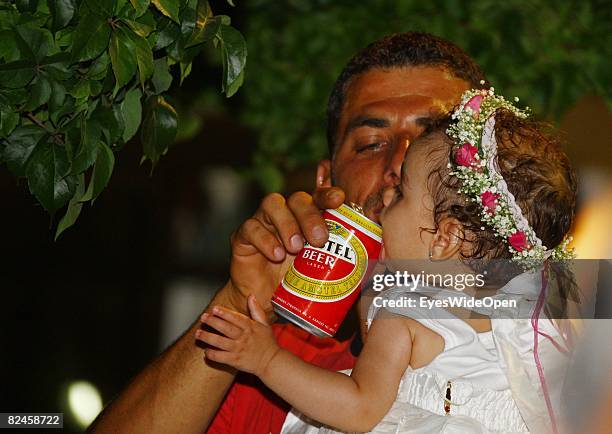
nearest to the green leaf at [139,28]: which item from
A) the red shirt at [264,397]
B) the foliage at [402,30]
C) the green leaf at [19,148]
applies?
the green leaf at [19,148]

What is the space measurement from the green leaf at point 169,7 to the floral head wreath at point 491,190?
574 millimetres

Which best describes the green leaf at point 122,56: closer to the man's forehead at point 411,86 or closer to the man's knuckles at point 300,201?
the man's knuckles at point 300,201

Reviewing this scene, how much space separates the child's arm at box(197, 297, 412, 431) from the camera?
1653mm

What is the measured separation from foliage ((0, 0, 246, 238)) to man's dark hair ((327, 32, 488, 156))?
893 mm

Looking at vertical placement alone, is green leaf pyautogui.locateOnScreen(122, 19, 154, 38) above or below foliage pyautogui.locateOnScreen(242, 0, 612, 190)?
below

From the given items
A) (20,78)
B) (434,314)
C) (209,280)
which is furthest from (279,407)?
(209,280)

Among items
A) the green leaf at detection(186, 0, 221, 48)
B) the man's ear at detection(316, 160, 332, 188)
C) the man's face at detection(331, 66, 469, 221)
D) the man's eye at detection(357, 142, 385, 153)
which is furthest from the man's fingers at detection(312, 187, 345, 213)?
the man's ear at detection(316, 160, 332, 188)

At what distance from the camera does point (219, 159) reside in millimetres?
6734

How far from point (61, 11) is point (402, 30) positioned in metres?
2.27

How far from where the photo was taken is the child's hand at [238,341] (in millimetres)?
1634

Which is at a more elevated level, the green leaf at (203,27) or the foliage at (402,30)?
the foliage at (402,30)

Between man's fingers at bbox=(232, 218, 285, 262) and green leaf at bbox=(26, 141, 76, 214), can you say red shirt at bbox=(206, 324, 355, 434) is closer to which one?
man's fingers at bbox=(232, 218, 285, 262)

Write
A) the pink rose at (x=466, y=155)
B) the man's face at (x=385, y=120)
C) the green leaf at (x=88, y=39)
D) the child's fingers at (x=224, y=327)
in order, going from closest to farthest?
the green leaf at (x=88, y=39) → the child's fingers at (x=224, y=327) → the pink rose at (x=466, y=155) → the man's face at (x=385, y=120)

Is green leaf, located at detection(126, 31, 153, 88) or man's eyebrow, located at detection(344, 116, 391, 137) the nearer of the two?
green leaf, located at detection(126, 31, 153, 88)
